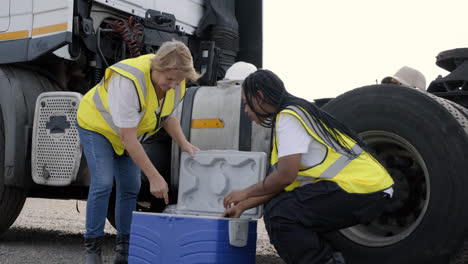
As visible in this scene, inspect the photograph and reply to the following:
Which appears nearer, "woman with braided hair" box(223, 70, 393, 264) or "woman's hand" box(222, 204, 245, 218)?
"woman with braided hair" box(223, 70, 393, 264)

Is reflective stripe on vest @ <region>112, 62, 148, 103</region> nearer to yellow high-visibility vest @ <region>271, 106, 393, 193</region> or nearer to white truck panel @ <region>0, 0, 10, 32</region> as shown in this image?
yellow high-visibility vest @ <region>271, 106, 393, 193</region>

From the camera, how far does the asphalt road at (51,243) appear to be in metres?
3.91

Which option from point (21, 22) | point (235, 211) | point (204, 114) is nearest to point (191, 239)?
point (235, 211)

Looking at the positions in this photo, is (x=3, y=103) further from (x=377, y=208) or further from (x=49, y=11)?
(x=377, y=208)

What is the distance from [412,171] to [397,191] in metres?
0.13

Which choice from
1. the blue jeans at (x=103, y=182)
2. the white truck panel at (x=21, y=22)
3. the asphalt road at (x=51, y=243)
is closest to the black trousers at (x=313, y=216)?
the blue jeans at (x=103, y=182)

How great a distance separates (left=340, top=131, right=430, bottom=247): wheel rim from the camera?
9.50ft

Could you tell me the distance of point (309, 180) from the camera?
245cm

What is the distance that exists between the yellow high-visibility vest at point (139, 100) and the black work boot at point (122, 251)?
1.68 ft

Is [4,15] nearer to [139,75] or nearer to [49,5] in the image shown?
[49,5]

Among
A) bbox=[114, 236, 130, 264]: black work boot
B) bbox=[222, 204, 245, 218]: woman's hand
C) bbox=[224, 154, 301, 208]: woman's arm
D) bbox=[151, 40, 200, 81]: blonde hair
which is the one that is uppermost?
bbox=[151, 40, 200, 81]: blonde hair

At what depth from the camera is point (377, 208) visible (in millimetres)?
2396

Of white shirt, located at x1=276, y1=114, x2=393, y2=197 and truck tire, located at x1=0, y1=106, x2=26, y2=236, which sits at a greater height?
white shirt, located at x1=276, y1=114, x2=393, y2=197

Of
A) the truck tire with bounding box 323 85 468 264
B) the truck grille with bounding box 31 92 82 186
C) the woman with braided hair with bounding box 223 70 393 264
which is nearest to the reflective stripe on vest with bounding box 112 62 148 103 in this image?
the woman with braided hair with bounding box 223 70 393 264
